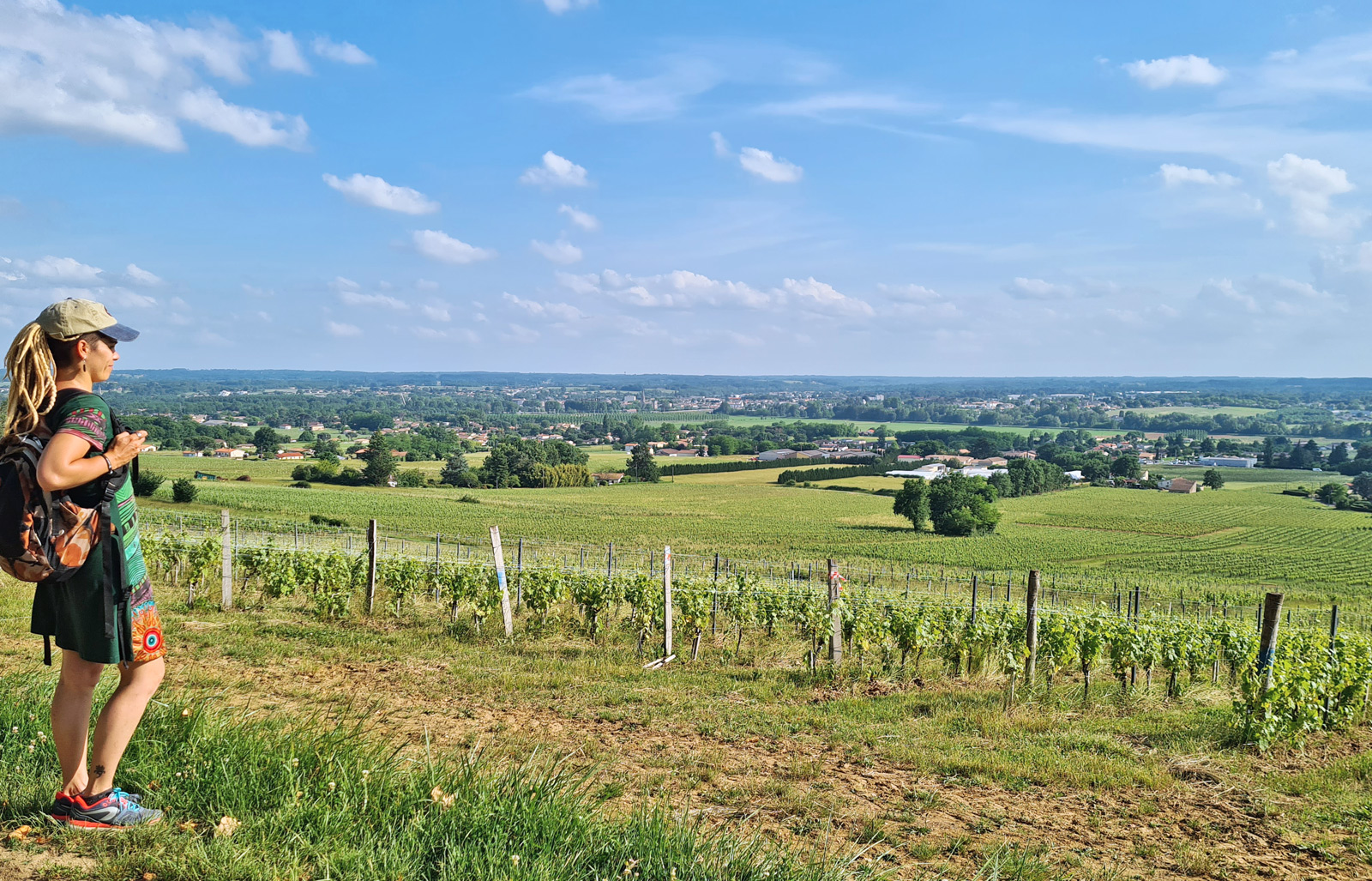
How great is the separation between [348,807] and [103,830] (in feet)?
2.63

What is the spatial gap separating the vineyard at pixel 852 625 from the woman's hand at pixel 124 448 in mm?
7604

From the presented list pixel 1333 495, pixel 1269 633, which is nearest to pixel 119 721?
pixel 1269 633

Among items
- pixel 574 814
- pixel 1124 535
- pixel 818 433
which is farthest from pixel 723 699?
pixel 818 433

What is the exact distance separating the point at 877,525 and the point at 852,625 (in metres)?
59.1

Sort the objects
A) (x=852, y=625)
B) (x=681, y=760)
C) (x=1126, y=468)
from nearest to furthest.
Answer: (x=681, y=760)
(x=852, y=625)
(x=1126, y=468)

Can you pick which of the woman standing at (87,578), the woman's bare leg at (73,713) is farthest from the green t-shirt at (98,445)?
the woman's bare leg at (73,713)

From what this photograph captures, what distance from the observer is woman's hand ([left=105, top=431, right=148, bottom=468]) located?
9.96ft

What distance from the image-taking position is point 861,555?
51969 mm

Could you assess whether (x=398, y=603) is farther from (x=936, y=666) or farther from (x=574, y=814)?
(x=574, y=814)

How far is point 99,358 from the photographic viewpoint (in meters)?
3.19

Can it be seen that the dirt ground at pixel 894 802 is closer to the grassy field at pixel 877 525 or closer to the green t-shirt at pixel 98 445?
the green t-shirt at pixel 98 445

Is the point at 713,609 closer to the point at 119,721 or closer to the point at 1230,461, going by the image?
the point at 119,721

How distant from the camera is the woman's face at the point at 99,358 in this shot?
10.4ft

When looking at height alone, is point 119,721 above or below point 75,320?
below
